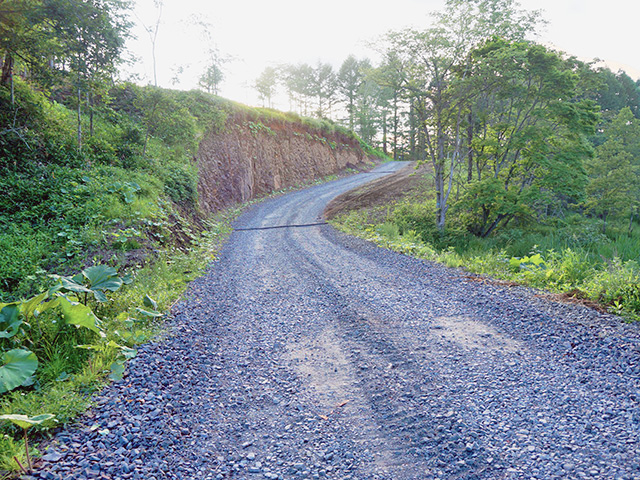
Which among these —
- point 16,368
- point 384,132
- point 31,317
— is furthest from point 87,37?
point 384,132

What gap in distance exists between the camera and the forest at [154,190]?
360cm

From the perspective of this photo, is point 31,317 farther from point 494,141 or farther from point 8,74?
point 494,141

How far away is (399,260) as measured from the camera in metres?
8.66

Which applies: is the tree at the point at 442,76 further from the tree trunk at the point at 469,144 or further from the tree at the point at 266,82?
the tree at the point at 266,82

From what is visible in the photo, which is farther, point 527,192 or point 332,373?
point 527,192

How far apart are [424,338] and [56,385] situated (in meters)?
4.12

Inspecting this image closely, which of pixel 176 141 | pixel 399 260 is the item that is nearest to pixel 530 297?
pixel 399 260

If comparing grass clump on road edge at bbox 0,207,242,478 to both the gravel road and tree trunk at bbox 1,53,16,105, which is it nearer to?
the gravel road

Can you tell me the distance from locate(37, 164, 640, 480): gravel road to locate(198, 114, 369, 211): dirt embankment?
38.3ft

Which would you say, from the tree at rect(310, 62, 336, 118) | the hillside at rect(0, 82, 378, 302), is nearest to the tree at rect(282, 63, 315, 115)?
the tree at rect(310, 62, 336, 118)

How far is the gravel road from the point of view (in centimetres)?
241

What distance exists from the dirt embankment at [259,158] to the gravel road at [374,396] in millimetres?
11674

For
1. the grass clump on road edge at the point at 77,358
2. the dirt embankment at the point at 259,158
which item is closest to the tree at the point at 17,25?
the grass clump on road edge at the point at 77,358

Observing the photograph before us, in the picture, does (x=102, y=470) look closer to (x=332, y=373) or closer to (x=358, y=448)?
(x=358, y=448)
